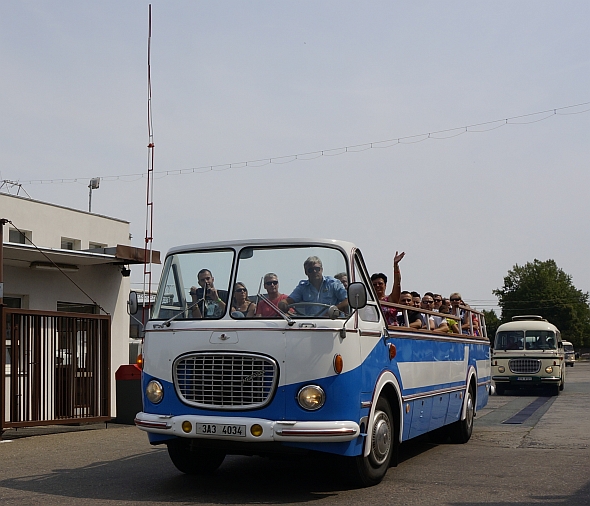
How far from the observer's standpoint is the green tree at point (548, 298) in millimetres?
101625

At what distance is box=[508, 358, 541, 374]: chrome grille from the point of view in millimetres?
28422

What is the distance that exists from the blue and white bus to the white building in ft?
23.5

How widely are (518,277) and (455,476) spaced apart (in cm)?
10111

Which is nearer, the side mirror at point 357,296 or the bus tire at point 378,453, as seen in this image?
the side mirror at point 357,296

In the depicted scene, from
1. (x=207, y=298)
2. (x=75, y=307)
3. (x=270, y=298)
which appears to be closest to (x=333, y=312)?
(x=270, y=298)

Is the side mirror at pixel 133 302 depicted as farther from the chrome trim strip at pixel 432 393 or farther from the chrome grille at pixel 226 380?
the chrome trim strip at pixel 432 393

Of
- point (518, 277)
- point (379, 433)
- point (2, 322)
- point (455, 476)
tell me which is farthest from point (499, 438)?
point (518, 277)

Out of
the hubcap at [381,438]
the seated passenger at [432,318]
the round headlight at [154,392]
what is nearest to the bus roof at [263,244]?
the round headlight at [154,392]

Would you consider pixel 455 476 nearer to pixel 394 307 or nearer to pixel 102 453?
pixel 394 307

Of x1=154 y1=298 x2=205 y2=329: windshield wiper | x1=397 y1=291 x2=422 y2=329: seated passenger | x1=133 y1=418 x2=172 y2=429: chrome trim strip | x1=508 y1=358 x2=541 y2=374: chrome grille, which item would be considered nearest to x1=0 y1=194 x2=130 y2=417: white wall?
x1=397 y1=291 x2=422 y2=329: seated passenger

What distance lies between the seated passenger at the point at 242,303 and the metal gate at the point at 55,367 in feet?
18.7

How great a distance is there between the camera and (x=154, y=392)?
8.14 metres

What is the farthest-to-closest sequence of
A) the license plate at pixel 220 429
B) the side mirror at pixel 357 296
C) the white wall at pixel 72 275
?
the white wall at pixel 72 275
the side mirror at pixel 357 296
the license plate at pixel 220 429

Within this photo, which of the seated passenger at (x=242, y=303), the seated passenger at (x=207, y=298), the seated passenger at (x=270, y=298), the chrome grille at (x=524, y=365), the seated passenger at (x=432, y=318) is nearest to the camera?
the seated passenger at (x=270, y=298)
